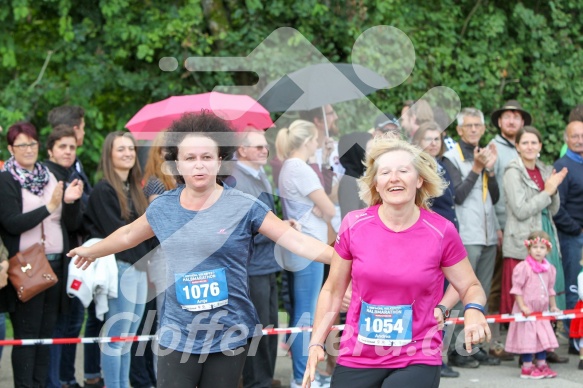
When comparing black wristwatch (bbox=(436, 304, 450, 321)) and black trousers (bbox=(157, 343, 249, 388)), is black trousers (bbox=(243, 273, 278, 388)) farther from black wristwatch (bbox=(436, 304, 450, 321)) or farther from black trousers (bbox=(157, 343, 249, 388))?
black wristwatch (bbox=(436, 304, 450, 321))

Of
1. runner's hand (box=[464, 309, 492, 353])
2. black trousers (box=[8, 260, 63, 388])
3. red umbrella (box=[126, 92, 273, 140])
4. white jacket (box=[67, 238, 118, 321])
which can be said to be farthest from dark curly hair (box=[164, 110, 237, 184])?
red umbrella (box=[126, 92, 273, 140])

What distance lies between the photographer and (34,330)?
21.8ft

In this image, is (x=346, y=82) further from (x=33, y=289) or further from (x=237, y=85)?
(x=33, y=289)

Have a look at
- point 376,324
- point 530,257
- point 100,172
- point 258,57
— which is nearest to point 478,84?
point 258,57

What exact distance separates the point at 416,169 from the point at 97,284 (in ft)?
9.33

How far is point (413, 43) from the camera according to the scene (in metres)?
11.6

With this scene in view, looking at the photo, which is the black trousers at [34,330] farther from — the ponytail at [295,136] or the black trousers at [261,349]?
the ponytail at [295,136]

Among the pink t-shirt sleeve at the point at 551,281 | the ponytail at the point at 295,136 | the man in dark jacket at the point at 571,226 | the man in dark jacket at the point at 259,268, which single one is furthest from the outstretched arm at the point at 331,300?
the man in dark jacket at the point at 571,226

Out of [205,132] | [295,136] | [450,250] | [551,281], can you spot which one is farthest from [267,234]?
[551,281]

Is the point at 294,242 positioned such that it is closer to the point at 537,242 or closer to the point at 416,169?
the point at 416,169

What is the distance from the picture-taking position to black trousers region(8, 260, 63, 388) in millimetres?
6598

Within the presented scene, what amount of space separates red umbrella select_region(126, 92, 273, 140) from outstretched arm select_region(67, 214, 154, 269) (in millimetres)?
2438

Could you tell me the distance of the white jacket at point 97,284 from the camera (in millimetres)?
6656

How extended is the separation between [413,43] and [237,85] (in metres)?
2.12
